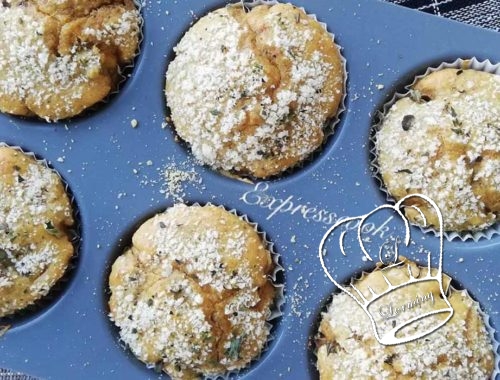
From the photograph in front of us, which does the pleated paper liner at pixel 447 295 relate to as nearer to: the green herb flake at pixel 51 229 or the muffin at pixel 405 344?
the muffin at pixel 405 344

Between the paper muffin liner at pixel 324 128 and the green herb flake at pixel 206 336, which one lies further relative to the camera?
the paper muffin liner at pixel 324 128

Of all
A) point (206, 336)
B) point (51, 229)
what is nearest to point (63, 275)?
point (51, 229)

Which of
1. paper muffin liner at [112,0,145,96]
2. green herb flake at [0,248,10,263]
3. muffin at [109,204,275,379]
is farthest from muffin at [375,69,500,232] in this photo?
green herb flake at [0,248,10,263]

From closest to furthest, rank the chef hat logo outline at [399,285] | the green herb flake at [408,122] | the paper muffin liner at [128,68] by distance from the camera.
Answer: the chef hat logo outline at [399,285]
the green herb flake at [408,122]
the paper muffin liner at [128,68]

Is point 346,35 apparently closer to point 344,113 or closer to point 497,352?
point 344,113

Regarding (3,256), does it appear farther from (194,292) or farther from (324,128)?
(324,128)

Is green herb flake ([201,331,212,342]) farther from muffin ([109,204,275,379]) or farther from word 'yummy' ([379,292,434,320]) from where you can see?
word 'yummy' ([379,292,434,320])

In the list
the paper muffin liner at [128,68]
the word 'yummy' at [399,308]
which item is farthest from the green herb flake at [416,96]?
the paper muffin liner at [128,68]

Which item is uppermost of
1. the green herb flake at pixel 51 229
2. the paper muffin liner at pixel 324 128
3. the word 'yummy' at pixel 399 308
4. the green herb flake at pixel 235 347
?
the paper muffin liner at pixel 324 128
